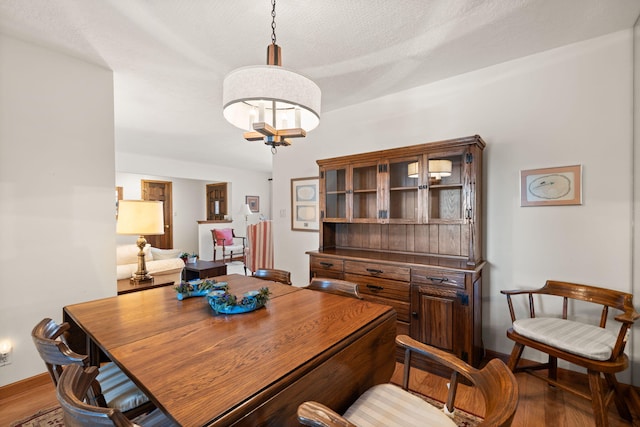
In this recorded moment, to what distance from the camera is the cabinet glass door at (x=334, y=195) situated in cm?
316

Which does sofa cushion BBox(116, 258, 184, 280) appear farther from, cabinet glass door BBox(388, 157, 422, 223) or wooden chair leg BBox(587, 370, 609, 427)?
wooden chair leg BBox(587, 370, 609, 427)

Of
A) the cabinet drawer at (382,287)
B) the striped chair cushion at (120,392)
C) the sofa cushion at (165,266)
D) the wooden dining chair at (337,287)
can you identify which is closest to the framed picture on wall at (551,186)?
the cabinet drawer at (382,287)

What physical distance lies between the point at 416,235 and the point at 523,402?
1448 mm

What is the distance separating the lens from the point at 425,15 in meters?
1.86

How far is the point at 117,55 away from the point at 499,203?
3.37m

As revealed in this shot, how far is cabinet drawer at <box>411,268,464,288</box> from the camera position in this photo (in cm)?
215

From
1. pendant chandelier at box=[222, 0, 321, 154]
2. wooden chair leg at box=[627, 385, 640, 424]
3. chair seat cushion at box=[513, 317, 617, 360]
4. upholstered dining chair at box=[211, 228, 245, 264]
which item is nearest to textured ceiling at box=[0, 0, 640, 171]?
pendant chandelier at box=[222, 0, 321, 154]

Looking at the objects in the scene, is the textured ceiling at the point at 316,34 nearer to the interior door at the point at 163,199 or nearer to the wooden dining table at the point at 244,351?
the wooden dining table at the point at 244,351

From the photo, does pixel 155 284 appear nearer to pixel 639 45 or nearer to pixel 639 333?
pixel 639 333

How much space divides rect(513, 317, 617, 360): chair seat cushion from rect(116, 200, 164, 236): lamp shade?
3.08 meters

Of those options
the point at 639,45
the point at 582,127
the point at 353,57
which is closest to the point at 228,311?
the point at 353,57

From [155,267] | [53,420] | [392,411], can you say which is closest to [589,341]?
[392,411]

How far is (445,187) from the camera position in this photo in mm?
2547

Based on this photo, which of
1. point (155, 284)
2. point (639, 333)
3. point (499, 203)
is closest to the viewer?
point (639, 333)
